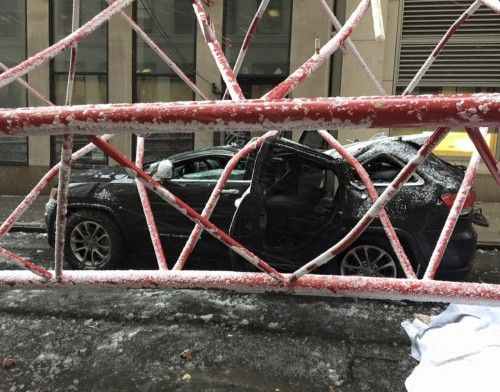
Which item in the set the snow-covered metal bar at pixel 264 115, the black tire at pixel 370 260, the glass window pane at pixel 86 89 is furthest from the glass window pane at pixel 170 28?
the snow-covered metal bar at pixel 264 115

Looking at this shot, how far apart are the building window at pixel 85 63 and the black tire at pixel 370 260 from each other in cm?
727

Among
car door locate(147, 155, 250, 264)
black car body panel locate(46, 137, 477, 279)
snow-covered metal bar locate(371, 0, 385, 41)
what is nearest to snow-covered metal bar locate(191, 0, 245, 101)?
snow-covered metal bar locate(371, 0, 385, 41)

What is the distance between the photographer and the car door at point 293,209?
449 cm

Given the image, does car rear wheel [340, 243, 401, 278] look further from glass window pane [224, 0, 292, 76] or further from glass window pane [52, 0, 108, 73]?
glass window pane [52, 0, 108, 73]

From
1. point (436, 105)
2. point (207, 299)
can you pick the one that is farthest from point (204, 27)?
point (207, 299)

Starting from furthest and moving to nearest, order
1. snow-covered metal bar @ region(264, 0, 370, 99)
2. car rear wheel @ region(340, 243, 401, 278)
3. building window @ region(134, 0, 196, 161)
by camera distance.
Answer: building window @ region(134, 0, 196, 161), car rear wheel @ region(340, 243, 401, 278), snow-covered metal bar @ region(264, 0, 370, 99)

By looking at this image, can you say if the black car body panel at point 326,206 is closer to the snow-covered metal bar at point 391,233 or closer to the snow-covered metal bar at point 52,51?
the snow-covered metal bar at point 391,233

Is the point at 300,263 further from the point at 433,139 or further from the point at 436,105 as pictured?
the point at 436,105

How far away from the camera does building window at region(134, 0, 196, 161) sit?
1045 centimetres

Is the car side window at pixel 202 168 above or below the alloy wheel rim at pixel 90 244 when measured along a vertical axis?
above

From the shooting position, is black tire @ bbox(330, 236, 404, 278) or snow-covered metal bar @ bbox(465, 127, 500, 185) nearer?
snow-covered metal bar @ bbox(465, 127, 500, 185)

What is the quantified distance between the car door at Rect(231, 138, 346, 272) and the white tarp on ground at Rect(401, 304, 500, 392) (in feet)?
4.40

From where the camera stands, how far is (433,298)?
2178 mm

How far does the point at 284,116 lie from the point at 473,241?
3895 millimetres
